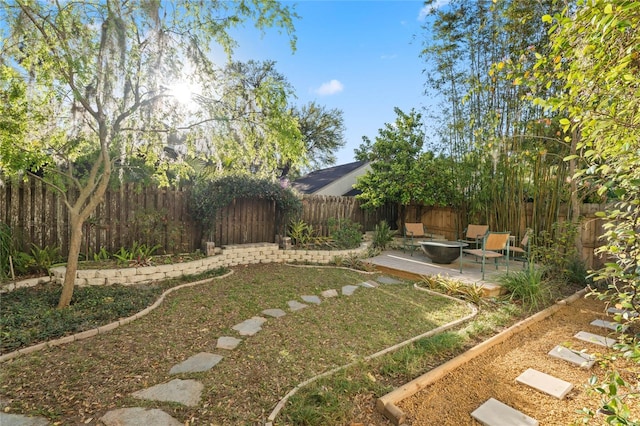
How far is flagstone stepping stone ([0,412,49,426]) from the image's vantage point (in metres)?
1.67

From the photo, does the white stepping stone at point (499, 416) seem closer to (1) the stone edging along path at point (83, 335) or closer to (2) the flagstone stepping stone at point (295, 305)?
(2) the flagstone stepping stone at point (295, 305)

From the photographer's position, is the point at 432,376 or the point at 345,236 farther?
the point at 345,236

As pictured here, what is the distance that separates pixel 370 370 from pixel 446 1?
22.5 ft

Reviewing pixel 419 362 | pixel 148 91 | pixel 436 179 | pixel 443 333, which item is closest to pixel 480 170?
pixel 436 179

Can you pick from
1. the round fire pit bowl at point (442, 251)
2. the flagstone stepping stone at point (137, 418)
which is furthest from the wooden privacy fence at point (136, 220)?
the flagstone stepping stone at point (137, 418)

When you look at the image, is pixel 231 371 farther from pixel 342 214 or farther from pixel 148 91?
pixel 342 214

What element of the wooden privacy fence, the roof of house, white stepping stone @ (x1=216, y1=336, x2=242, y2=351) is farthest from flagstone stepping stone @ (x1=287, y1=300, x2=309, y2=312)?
the roof of house

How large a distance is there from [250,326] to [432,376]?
175cm

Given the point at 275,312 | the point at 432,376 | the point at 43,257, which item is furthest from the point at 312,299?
the point at 43,257

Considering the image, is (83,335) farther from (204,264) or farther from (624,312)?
(624,312)

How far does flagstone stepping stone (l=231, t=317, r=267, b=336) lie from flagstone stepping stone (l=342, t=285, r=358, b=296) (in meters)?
1.44

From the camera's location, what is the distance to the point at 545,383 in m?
2.21

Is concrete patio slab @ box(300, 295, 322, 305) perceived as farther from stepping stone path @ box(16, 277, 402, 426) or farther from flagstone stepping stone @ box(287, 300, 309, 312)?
stepping stone path @ box(16, 277, 402, 426)

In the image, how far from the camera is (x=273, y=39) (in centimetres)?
365
